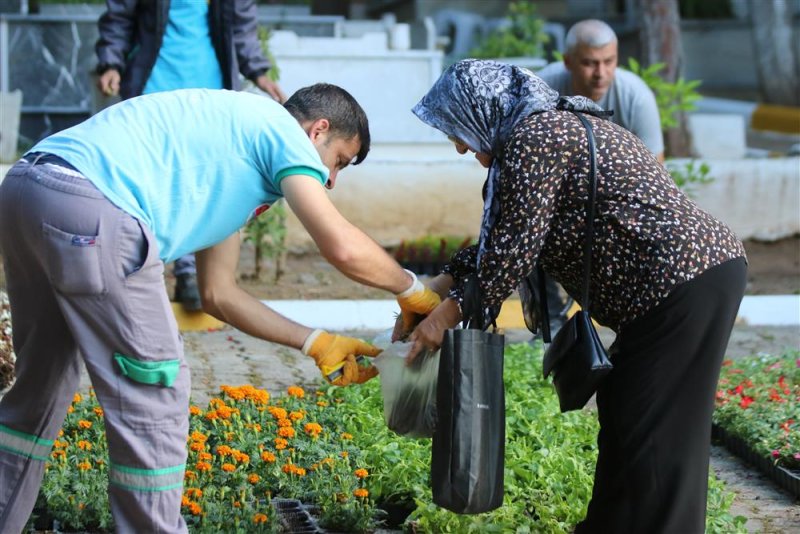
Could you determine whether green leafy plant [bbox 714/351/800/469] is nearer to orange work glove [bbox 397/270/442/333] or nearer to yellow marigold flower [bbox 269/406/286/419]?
orange work glove [bbox 397/270/442/333]

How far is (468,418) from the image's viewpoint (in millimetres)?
3650

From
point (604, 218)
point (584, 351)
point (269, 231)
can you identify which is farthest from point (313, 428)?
point (269, 231)

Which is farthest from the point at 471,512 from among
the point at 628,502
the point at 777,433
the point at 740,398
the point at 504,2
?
the point at 504,2

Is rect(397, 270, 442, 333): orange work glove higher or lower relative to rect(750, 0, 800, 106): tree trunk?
higher

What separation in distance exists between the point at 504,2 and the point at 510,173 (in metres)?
14.9

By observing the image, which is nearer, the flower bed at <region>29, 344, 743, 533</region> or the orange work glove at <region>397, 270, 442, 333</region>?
the orange work glove at <region>397, 270, 442, 333</region>

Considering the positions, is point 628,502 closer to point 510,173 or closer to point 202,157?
point 510,173

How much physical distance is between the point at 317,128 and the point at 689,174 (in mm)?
6410

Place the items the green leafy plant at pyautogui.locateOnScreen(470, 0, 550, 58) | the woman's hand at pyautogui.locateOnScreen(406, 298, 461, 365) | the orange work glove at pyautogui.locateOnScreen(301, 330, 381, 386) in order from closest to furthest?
the woman's hand at pyautogui.locateOnScreen(406, 298, 461, 365) < the orange work glove at pyautogui.locateOnScreen(301, 330, 381, 386) < the green leafy plant at pyautogui.locateOnScreen(470, 0, 550, 58)

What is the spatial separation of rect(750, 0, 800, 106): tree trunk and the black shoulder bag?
59.8 feet

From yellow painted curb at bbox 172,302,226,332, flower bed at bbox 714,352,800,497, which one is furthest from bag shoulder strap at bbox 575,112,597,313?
yellow painted curb at bbox 172,302,226,332

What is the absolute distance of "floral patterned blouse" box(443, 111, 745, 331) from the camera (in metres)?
3.51

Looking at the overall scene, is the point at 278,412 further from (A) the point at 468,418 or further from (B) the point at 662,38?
(B) the point at 662,38

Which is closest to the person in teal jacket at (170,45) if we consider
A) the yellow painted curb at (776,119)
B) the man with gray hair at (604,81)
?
the man with gray hair at (604,81)
